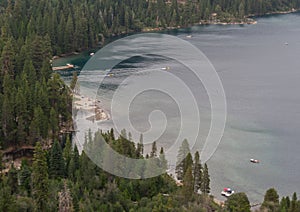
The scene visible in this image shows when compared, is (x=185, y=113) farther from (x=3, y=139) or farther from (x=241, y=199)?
(x=241, y=199)

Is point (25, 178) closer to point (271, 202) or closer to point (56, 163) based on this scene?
point (56, 163)

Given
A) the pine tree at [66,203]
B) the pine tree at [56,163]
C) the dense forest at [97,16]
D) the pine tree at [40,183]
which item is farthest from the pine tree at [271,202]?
the dense forest at [97,16]

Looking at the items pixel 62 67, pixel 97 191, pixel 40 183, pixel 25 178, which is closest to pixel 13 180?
pixel 25 178

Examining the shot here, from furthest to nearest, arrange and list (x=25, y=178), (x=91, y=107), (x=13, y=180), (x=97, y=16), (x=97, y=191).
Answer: (x=97, y=16)
(x=91, y=107)
(x=13, y=180)
(x=25, y=178)
(x=97, y=191)

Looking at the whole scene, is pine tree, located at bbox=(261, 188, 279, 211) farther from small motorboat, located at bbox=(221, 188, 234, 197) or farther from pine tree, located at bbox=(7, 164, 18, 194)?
pine tree, located at bbox=(7, 164, 18, 194)

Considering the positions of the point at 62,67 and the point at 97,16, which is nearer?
the point at 62,67

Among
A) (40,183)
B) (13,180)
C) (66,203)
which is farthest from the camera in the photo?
(13,180)

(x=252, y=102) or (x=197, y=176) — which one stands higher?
(x=252, y=102)
